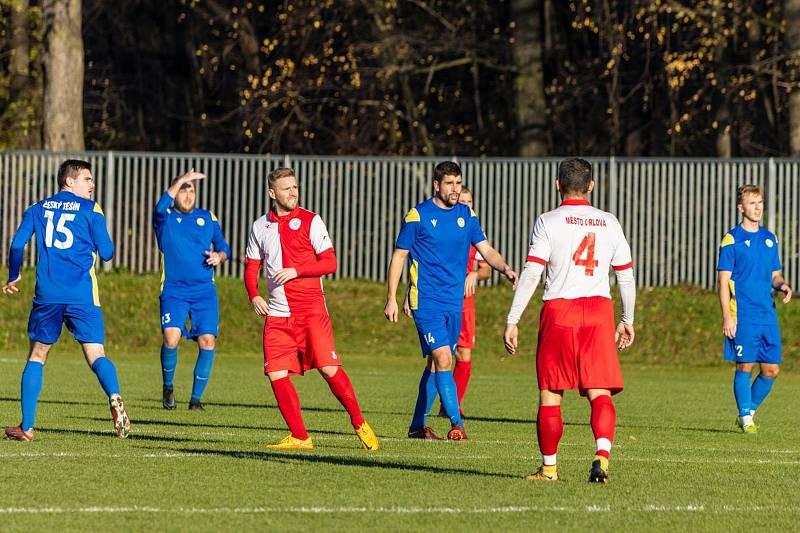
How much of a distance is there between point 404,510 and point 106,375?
153 inches

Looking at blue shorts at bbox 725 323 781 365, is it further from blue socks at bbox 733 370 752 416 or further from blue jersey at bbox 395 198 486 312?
A: blue jersey at bbox 395 198 486 312

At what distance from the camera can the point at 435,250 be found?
39.4ft

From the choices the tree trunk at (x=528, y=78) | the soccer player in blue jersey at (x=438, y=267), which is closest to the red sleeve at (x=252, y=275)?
the soccer player in blue jersey at (x=438, y=267)

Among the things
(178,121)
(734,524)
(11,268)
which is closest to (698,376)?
(11,268)

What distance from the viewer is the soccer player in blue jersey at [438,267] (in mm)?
11891

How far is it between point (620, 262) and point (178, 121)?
28.1 meters

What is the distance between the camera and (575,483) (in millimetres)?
8953

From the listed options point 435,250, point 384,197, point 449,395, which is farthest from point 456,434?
point 384,197

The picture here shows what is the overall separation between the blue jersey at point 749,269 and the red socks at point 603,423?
4.76 metres

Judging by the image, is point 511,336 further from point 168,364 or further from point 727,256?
point 168,364

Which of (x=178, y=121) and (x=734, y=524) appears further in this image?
(x=178, y=121)

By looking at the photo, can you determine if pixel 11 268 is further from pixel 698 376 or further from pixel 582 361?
pixel 698 376

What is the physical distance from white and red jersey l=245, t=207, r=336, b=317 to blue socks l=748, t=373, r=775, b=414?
15.4 ft

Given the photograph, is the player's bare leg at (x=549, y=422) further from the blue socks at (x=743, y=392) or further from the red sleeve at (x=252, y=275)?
the blue socks at (x=743, y=392)
